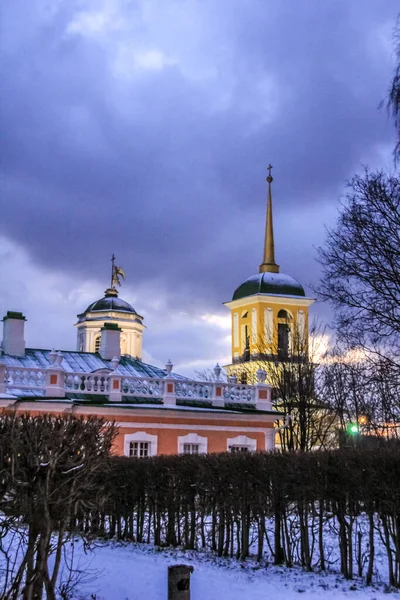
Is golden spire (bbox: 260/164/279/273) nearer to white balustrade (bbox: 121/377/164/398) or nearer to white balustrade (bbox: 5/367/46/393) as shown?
white balustrade (bbox: 121/377/164/398)

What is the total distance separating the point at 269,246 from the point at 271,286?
4.95 m

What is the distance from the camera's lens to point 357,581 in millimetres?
11211

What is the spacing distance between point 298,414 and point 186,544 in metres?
25.0

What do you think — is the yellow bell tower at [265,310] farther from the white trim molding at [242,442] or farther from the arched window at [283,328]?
the white trim molding at [242,442]

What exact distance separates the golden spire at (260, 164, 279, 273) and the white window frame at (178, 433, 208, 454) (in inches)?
1449

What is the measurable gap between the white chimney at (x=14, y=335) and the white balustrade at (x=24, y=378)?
431 cm

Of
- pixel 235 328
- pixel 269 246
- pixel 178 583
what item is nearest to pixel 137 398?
pixel 178 583

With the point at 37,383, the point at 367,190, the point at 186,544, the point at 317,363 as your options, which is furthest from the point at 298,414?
the point at 186,544

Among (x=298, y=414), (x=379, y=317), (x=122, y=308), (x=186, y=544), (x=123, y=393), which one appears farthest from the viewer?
(x=122, y=308)

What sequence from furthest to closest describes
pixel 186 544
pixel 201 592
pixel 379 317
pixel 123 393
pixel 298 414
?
1. pixel 298 414
2. pixel 123 393
3. pixel 379 317
4. pixel 186 544
5. pixel 201 592

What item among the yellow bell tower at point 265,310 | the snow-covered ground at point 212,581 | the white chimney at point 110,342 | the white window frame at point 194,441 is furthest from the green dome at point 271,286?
the snow-covered ground at point 212,581

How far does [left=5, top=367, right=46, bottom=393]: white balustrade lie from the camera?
2259 cm

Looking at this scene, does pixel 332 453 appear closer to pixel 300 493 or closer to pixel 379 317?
pixel 300 493

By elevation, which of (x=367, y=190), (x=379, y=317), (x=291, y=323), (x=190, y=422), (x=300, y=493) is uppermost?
(x=291, y=323)
